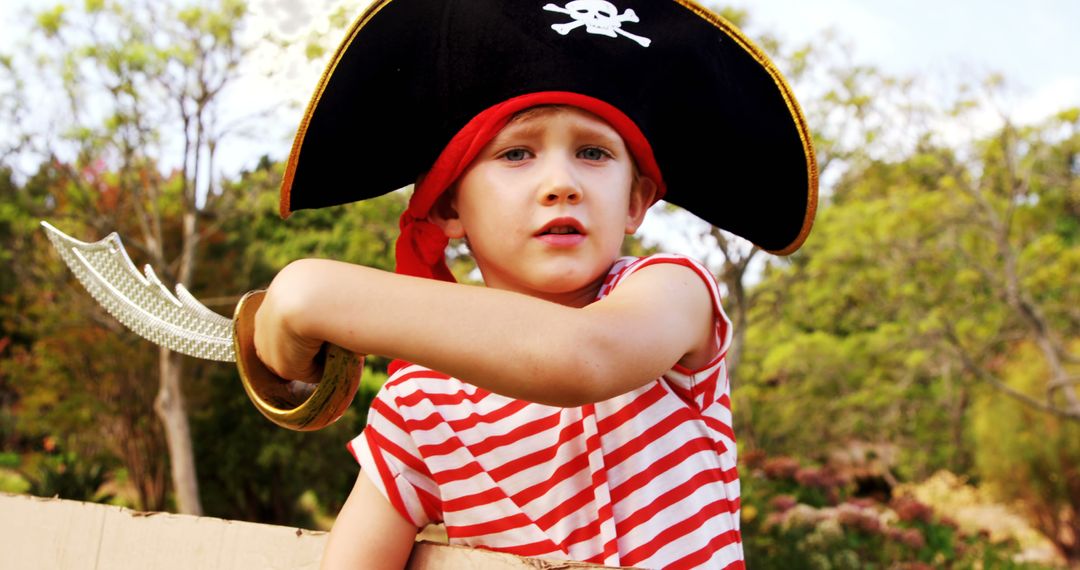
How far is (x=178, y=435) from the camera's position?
10781 millimetres

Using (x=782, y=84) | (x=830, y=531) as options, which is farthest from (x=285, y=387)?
(x=830, y=531)

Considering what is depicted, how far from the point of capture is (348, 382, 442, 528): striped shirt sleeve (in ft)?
3.79

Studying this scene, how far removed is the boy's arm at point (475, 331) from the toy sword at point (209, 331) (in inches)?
2.3

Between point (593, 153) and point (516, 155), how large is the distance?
87mm

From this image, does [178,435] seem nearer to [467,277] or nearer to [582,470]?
[467,277]

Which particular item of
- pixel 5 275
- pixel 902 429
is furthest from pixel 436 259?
pixel 902 429

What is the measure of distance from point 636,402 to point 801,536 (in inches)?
239

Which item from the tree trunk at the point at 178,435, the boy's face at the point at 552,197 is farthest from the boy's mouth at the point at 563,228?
the tree trunk at the point at 178,435

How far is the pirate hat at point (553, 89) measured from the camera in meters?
1.06

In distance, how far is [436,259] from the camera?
123cm

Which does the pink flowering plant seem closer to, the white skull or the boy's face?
the boy's face

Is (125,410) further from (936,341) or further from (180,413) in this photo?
(936,341)

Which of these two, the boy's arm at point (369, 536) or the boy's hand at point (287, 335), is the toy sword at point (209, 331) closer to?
the boy's hand at point (287, 335)

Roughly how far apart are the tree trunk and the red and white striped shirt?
34.2ft
